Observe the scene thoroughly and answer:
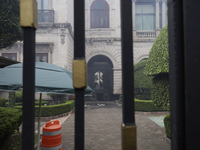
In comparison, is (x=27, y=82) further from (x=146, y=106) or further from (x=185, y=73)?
(x=146, y=106)

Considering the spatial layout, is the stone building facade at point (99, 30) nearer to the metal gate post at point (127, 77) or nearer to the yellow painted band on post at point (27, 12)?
the yellow painted band on post at point (27, 12)

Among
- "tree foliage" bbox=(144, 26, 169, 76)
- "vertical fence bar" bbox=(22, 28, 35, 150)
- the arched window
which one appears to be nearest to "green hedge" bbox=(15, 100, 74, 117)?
"tree foliage" bbox=(144, 26, 169, 76)

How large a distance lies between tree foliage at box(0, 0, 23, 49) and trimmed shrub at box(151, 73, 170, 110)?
7.07m

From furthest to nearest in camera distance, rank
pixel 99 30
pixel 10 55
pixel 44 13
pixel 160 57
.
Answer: pixel 99 30 < pixel 10 55 < pixel 44 13 < pixel 160 57

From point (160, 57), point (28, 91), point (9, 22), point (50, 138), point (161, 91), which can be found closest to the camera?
point (28, 91)

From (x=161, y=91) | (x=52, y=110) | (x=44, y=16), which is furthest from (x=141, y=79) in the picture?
(x=44, y=16)

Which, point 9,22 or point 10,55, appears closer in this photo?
point 9,22

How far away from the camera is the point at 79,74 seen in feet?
3.69

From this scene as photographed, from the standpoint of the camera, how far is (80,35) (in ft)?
3.85

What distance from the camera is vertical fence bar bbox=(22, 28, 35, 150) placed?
3.74 ft

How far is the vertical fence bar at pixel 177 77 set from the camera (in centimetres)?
106

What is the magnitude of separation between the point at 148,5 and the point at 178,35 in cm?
2226

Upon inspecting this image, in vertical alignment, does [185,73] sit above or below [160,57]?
below

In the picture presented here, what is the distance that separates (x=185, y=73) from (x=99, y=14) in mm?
20635
